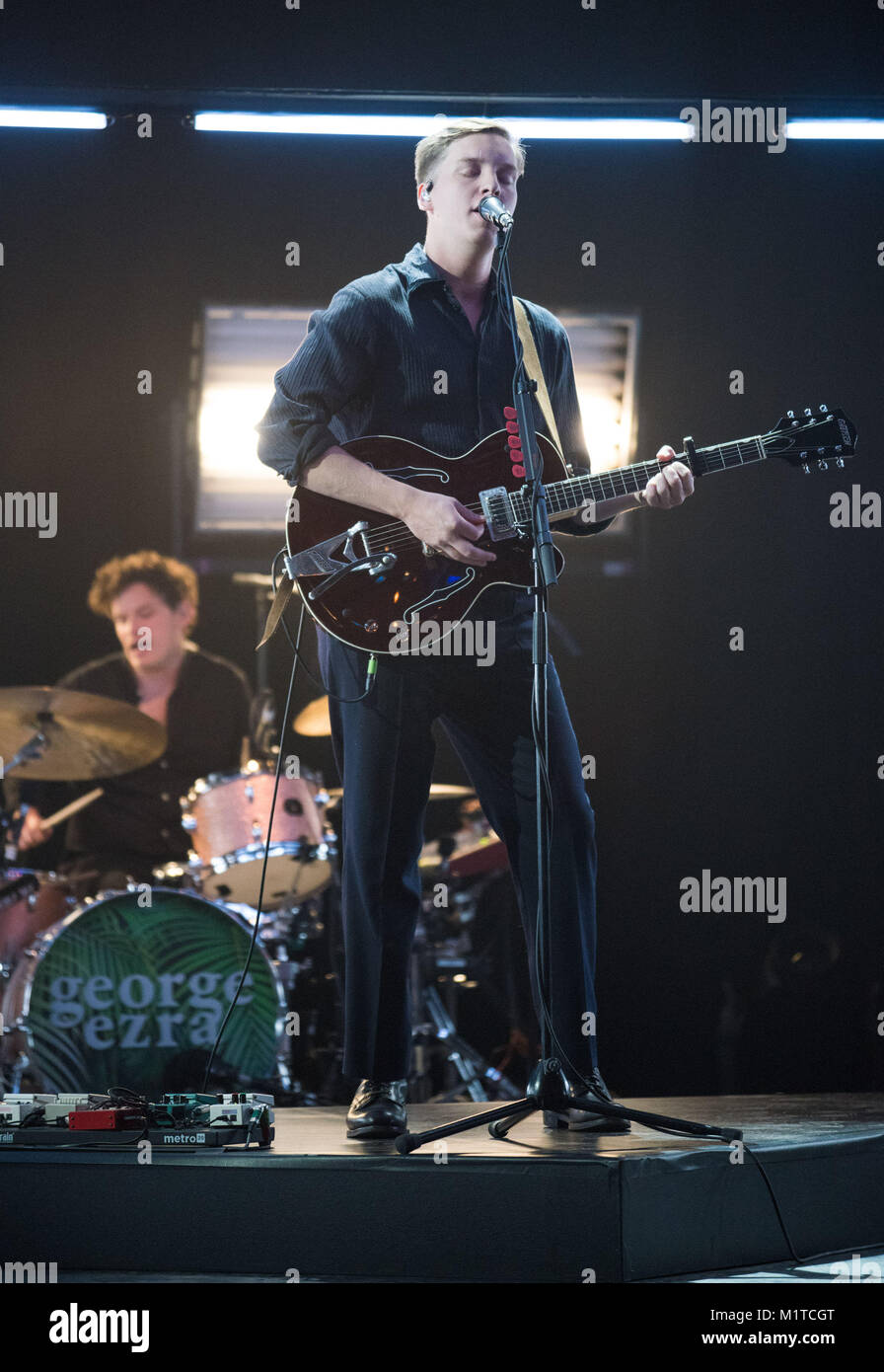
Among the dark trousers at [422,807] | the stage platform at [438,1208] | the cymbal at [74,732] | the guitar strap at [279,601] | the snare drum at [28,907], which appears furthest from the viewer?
the snare drum at [28,907]

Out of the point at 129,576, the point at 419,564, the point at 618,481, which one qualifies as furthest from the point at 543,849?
the point at 129,576

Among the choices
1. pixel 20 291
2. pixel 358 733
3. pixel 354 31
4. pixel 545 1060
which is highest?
pixel 354 31

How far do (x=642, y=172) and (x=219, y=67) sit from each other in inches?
55.2

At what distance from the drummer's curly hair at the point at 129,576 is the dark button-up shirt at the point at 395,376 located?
5.97 ft

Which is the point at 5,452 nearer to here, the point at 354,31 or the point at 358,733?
the point at 354,31

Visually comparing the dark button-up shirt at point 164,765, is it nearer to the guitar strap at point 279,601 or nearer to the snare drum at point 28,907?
the snare drum at point 28,907

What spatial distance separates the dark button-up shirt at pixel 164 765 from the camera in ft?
13.6

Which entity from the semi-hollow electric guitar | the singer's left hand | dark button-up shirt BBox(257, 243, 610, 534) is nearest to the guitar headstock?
the semi-hollow electric guitar

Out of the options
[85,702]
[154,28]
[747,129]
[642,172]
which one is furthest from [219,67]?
[85,702]

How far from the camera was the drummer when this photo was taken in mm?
4156

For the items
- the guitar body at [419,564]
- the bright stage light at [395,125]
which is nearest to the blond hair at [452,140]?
the guitar body at [419,564]

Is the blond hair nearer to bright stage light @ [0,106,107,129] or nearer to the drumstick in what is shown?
bright stage light @ [0,106,107,129]

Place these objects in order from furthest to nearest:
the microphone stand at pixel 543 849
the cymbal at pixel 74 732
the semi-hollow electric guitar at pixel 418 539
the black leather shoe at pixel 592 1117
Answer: the cymbal at pixel 74 732
the semi-hollow electric guitar at pixel 418 539
the black leather shoe at pixel 592 1117
the microphone stand at pixel 543 849
